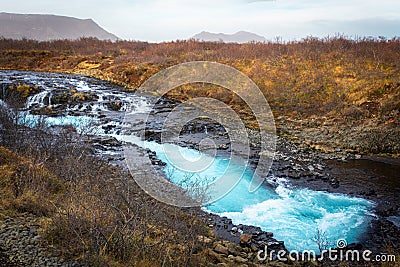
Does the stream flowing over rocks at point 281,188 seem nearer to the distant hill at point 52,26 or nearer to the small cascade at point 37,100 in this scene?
the small cascade at point 37,100

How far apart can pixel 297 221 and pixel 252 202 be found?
141cm

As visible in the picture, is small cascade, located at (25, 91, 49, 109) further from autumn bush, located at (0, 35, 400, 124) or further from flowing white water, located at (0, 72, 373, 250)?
flowing white water, located at (0, 72, 373, 250)

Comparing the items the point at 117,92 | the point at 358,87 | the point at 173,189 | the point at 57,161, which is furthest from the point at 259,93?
the point at 57,161

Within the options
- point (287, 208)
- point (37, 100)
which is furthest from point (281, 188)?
point (37, 100)

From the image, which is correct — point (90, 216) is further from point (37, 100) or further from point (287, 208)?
point (37, 100)

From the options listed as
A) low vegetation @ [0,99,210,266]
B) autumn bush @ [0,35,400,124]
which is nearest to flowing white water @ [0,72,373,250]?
low vegetation @ [0,99,210,266]

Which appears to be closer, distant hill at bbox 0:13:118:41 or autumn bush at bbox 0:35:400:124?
autumn bush at bbox 0:35:400:124

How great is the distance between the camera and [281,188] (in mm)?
9742

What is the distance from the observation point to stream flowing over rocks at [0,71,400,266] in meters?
7.14

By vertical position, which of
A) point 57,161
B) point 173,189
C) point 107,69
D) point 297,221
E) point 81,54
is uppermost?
point 81,54

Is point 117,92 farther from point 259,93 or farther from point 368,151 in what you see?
point 368,151

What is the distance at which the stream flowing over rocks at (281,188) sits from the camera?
714 centimetres

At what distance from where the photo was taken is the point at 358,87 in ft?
56.7

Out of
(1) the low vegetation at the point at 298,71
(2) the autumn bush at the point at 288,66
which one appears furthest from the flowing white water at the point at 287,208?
(2) the autumn bush at the point at 288,66
